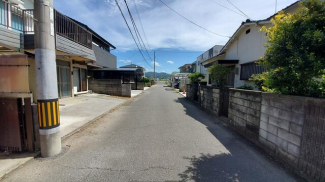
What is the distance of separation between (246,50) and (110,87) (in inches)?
452

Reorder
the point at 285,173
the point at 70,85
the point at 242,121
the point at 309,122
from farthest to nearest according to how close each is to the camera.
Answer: the point at 70,85, the point at 242,121, the point at 285,173, the point at 309,122

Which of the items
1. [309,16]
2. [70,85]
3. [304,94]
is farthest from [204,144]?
[70,85]

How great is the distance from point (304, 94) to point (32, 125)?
5.46 metres

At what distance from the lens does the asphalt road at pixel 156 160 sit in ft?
8.60

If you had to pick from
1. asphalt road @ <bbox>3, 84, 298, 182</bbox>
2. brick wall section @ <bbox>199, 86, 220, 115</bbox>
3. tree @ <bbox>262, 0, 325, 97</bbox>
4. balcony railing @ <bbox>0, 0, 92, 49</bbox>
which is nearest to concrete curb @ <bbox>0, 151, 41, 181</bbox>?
asphalt road @ <bbox>3, 84, 298, 182</bbox>

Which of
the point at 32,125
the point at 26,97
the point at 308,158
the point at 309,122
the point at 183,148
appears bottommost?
the point at 183,148

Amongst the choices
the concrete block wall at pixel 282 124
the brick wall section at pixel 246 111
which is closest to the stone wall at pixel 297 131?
the concrete block wall at pixel 282 124

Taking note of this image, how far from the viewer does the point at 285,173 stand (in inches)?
107

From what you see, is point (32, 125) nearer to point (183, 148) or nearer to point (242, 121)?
point (183, 148)

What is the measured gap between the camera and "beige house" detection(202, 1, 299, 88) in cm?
805

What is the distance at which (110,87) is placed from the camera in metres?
14.6

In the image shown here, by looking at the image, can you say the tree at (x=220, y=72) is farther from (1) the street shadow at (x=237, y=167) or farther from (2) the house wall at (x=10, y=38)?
(2) the house wall at (x=10, y=38)

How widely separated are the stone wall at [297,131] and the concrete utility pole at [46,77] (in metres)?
4.66

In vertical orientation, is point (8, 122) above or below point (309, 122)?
below
